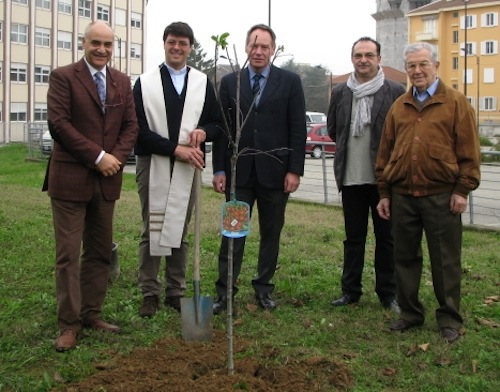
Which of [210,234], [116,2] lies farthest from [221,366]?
[116,2]

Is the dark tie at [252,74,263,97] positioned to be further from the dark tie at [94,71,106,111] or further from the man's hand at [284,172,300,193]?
the dark tie at [94,71,106,111]

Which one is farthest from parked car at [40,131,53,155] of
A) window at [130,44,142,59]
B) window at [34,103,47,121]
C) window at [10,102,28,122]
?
window at [130,44,142,59]

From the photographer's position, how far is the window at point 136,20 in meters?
65.4

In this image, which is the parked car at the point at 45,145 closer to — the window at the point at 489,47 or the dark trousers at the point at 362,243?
the dark trousers at the point at 362,243

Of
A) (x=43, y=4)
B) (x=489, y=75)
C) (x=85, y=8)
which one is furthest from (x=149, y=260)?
(x=489, y=75)

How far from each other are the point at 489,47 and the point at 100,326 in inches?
2956

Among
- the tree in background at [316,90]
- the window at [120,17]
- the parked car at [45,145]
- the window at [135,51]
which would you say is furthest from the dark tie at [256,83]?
the tree in background at [316,90]

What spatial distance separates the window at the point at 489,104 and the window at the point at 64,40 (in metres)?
42.4

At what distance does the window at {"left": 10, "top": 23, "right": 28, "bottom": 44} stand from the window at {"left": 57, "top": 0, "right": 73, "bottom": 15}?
419cm

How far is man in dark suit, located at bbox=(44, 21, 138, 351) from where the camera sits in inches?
179

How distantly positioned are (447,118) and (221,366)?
2.23 m

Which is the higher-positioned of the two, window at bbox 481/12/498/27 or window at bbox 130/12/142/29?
window at bbox 481/12/498/27

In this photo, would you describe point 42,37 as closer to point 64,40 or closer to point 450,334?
point 64,40

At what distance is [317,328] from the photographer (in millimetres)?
5055
